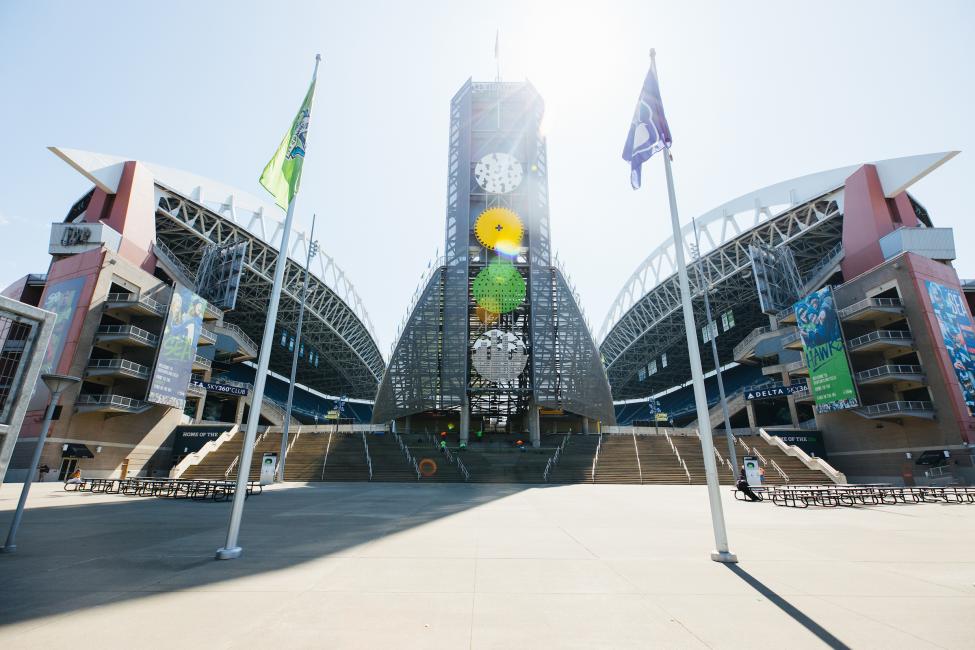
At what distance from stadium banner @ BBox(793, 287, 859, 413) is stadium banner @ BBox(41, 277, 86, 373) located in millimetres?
60313

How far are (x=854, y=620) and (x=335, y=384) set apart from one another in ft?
299

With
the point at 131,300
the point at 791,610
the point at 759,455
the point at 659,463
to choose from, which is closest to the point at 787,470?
the point at 759,455

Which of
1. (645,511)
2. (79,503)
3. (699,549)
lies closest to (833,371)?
(645,511)

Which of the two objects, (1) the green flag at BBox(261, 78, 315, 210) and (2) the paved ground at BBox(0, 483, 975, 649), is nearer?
(2) the paved ground at BBox(0, 483, 975, 649)

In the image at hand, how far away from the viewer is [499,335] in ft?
172

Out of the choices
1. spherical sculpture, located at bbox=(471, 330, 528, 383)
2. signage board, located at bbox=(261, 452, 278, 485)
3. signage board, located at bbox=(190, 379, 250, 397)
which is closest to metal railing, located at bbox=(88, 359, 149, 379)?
signage board, located at bbox=(190, 379, 250, 397)

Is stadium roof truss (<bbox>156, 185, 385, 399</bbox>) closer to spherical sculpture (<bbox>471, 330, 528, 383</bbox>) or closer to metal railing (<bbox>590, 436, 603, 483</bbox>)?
spherical sculpture (<bbox>471, 330, 528, 383</bbox>)

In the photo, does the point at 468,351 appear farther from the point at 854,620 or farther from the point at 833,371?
the point at 854,620

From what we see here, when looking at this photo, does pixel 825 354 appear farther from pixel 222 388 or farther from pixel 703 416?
pixel 222 388

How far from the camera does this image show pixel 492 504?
635 inches

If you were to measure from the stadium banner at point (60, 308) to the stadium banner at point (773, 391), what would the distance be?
65.2 metres

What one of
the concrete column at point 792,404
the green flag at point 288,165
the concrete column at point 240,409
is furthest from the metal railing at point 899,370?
the concrete column at point 240,409

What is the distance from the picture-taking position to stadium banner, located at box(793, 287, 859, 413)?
35719mm

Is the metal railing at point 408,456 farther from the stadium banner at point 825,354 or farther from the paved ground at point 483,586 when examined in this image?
the stadium banner at point 825,354
